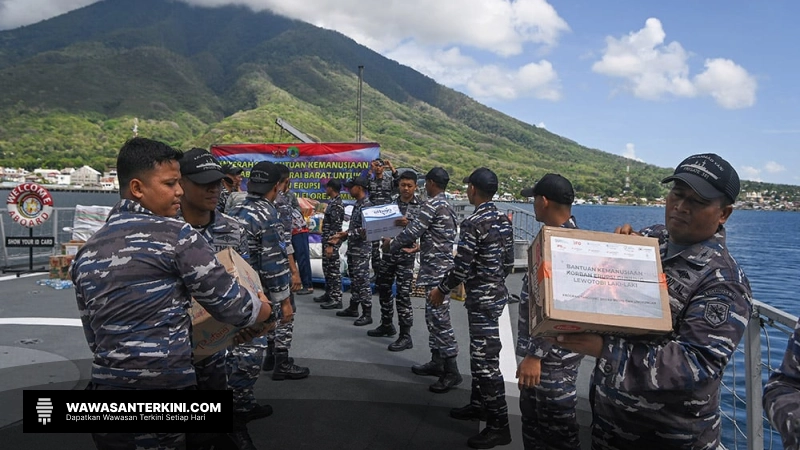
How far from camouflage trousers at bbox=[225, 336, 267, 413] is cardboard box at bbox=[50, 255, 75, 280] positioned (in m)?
7.09

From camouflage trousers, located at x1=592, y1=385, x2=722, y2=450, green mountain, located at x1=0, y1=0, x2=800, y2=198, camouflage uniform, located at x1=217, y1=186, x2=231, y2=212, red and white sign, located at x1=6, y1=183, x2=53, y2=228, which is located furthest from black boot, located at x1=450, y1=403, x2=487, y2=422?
green mountain, located at x1=0, y1=0, x2=800, y2=198

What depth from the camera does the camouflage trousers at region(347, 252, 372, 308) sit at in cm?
671

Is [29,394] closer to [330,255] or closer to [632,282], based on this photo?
[632,282]

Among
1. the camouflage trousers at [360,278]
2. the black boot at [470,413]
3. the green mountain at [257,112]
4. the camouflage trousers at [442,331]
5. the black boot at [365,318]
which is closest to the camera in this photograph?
the black boot at [470,413]

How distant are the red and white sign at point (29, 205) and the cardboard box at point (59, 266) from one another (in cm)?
85

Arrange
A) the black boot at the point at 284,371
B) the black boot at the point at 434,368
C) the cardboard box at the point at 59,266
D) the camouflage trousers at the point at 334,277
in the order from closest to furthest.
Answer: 1. the black boot at the point at 284,371
2. the black boot at the point at 434,368
3. the camouflage trousers at the point at 334,277
4. the cardboard box at the point at 59,266

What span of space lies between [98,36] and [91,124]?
134150 mm

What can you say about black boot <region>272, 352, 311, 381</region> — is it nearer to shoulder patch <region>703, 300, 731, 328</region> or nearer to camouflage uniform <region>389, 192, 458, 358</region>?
camouflage uniform <region>389, 192, 458, 358</region>

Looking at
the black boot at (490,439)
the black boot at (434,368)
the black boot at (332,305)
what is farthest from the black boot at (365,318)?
the black boot at (490,439)

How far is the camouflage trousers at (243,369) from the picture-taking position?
3.46m

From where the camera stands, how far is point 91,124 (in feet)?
292

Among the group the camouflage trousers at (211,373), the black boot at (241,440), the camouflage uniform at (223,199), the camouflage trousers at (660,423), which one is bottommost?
the black boot at (241,440)

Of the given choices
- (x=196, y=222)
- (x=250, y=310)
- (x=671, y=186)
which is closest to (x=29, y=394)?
(x=250, y=310)

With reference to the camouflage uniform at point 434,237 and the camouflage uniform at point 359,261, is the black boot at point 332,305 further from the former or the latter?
the camouflage uniform at point 434,237
